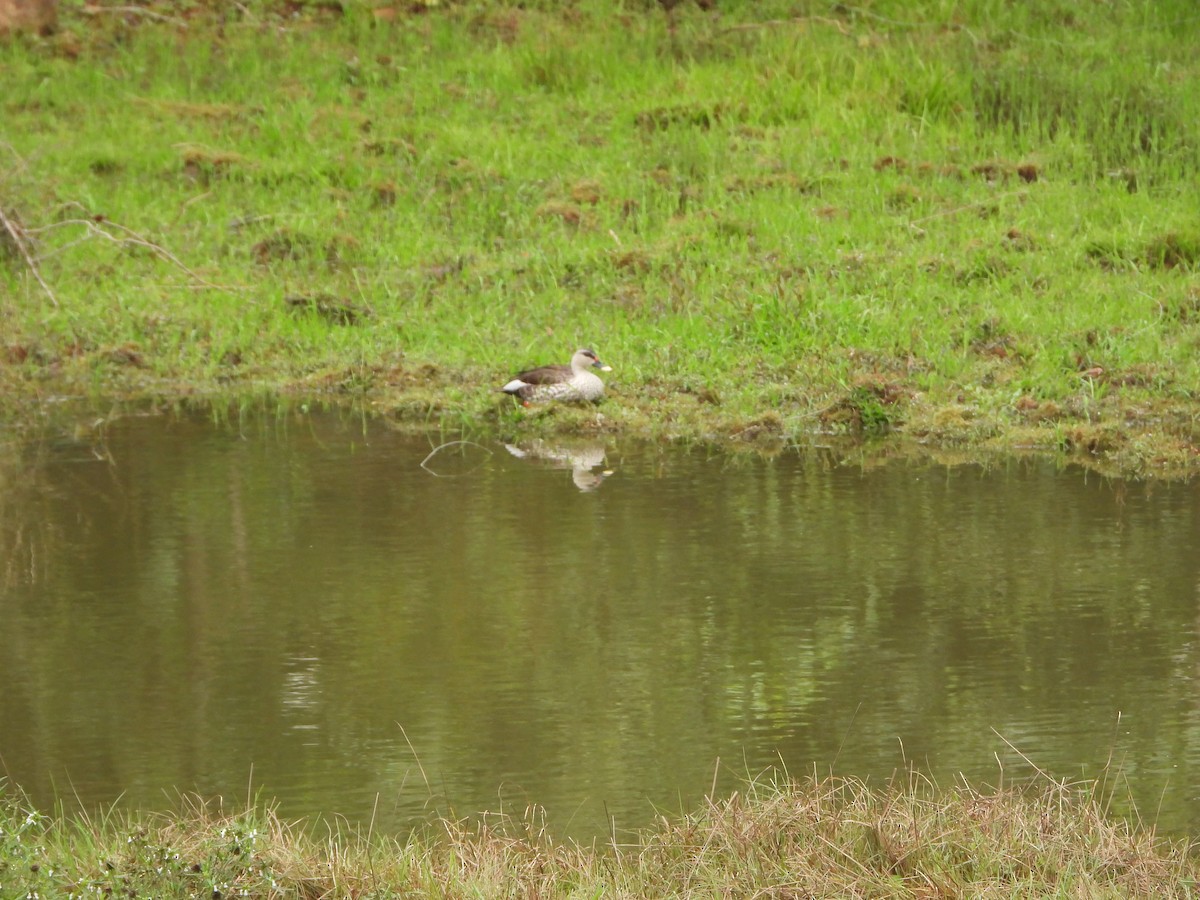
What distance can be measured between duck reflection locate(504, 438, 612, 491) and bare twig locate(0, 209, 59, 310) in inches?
172

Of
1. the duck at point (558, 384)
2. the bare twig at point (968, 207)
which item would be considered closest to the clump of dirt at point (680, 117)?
the bare twig at point (968, 207)

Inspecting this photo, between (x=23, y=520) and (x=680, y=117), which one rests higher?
(x=680, y=117)

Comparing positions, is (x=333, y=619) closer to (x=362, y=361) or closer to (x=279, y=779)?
(x=279, y=779)

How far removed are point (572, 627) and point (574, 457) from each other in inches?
131

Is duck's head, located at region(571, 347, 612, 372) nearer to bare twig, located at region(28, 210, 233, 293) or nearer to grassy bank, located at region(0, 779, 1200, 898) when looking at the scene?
bare twig, located at region(28, 210, 233, 293)

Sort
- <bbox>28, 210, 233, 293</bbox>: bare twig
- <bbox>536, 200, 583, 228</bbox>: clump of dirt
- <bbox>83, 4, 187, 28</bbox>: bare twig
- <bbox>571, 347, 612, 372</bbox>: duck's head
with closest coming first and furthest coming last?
<bbox>571, 347, 612, 372</bbox>: duck's head < <bbox>28, 210, 233, 293</bbox>: bare twig < <bbox>536, 200, 583, 228</bbox>: clump of dirt < <bbox>83, 4, 187, 28</bbox>: bare twig

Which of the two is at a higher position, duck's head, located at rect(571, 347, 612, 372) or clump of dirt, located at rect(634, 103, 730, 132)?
clump of dirt, located at rect(634, 103, 730, 132)

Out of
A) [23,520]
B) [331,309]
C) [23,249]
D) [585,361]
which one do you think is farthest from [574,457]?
[23,249]

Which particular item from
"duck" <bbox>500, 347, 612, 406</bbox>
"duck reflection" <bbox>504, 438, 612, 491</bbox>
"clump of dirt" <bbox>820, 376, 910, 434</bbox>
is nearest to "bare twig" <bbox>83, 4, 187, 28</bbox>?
"duck" <bbox>500, 347, 612, 406</bbox>

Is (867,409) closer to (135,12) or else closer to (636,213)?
(636,213)

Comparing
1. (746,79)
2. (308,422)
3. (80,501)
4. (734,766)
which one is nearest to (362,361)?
(308,422)

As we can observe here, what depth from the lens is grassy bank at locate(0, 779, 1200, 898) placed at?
4.80 metres

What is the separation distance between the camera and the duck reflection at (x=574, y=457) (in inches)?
409

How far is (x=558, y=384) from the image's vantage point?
1170 centimetres
